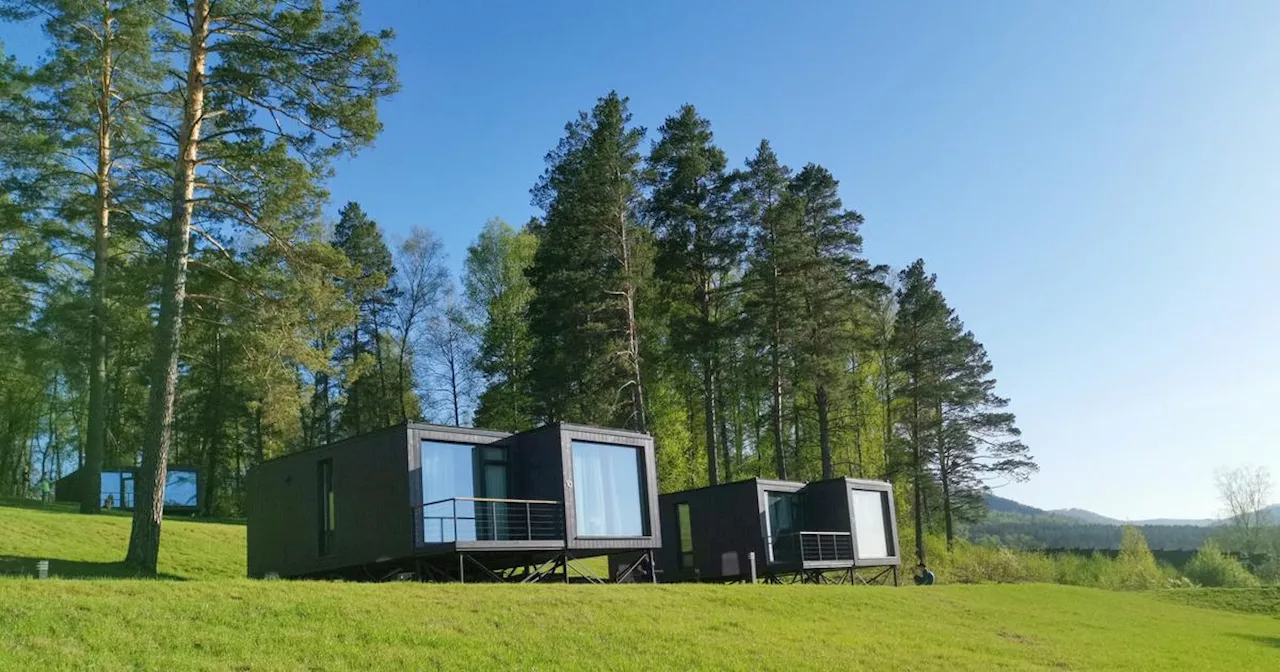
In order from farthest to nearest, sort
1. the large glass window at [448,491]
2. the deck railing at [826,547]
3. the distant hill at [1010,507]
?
the distant hill at [1010,507] < the deck railing at [826,547] < the large glass window at [448,491]

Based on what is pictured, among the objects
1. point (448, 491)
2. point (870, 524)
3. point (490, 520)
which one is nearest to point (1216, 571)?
point (870, 524)

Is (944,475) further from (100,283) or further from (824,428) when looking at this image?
(100,283)

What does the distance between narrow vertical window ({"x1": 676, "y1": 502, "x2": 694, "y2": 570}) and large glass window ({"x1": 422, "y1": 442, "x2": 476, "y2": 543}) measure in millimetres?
8190

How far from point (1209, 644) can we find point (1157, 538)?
301 feet

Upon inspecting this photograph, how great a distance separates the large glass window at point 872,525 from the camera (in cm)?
2512

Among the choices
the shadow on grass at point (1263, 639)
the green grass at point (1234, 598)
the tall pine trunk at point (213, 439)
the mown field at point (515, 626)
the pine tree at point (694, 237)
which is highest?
the pine tree at point (694, 237)

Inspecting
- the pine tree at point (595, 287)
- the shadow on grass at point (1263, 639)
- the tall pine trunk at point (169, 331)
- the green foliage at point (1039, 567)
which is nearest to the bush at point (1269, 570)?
the green foliage at point (1039, 567)

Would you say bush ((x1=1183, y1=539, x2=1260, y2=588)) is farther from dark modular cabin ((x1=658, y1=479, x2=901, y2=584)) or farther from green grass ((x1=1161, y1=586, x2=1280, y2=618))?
dark modular cabin ((x1=658, y1=479, x2=901, y2=584))

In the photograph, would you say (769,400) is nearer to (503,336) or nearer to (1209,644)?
(503,336)

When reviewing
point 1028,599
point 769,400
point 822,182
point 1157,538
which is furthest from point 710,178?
point 1157,538

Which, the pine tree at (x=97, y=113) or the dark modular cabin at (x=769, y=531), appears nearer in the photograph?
the pine tree at (x=97, y=113)

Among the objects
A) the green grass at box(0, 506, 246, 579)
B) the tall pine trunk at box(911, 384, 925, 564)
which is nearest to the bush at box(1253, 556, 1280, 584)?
the tall pine trunk at box(911, 384, 925, 564)

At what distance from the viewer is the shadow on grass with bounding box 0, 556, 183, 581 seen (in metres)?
14.2

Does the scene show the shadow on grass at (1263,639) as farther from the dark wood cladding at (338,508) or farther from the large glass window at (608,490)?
the dark wood cladding at (338,508)
